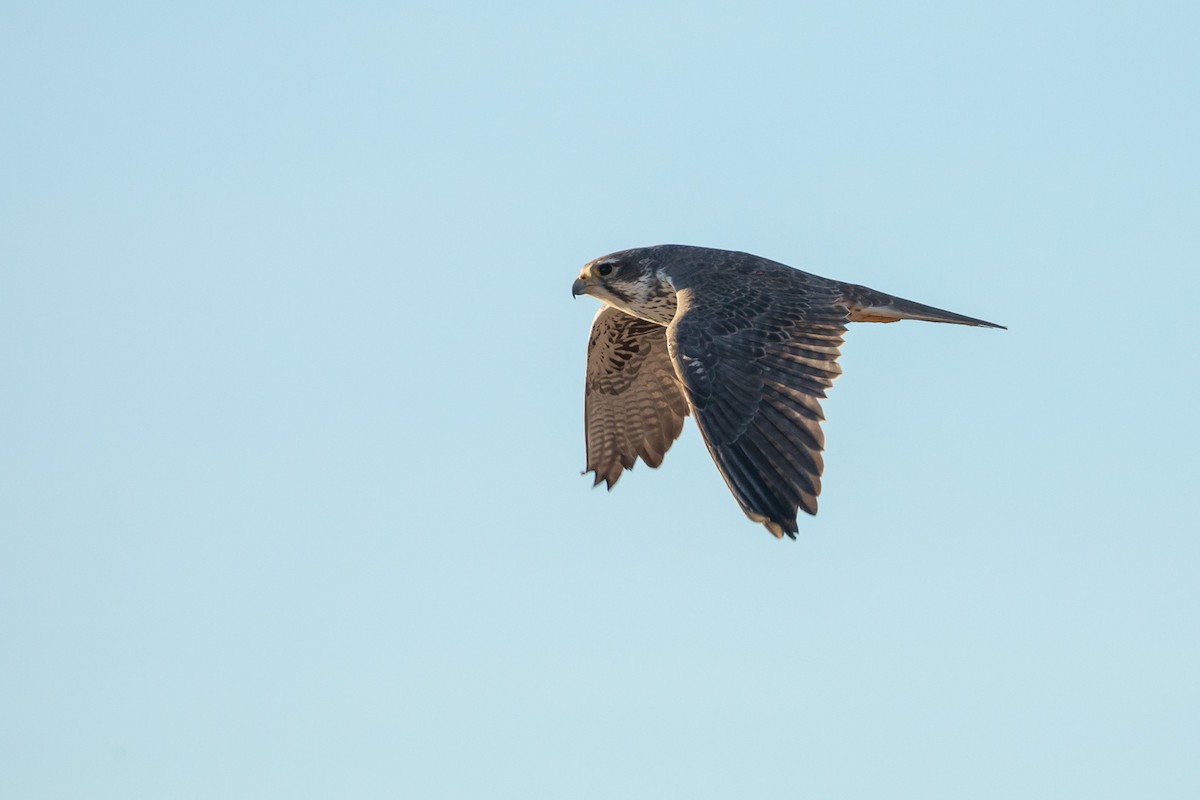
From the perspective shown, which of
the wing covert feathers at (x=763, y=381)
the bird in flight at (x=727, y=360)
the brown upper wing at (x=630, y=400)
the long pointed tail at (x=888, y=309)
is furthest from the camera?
the brown upper wing at (x=630, y=400)

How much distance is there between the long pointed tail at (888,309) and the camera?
15.1 meters

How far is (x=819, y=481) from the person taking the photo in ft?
41.7

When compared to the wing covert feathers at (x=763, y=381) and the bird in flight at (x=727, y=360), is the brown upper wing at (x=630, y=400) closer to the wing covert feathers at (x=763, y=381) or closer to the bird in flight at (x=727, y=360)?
the bird in flight at (x=727, y=360)

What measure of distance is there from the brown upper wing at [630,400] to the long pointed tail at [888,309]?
259 centimetres

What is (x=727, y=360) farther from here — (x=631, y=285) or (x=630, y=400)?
(x=630, y=400)

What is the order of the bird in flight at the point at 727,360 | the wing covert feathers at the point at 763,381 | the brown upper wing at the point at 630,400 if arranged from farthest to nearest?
1. the brown upper wing at the point at 630,400
2. the bird in flight at the point at 727,360
3. the wing covert feathers at the point at 763,381

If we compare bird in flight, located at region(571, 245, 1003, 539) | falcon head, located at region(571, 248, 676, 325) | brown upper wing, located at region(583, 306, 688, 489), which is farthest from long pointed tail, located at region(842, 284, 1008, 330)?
brown upper wing, located at region(583, 306, 688, 489)

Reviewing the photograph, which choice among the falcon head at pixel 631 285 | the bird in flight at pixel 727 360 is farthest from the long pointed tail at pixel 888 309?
the falcon head at pixel 631 285

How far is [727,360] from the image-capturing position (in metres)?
13.6

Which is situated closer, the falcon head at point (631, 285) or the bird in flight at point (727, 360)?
the bird in flight at point (727, 360)

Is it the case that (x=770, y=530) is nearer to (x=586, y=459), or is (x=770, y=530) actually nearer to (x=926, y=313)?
(x=926, y=313)

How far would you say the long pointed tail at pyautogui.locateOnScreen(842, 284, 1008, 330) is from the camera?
15.1m

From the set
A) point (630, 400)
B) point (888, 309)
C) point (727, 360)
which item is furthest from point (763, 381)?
point (630, 400)

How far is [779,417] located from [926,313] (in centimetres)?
262
